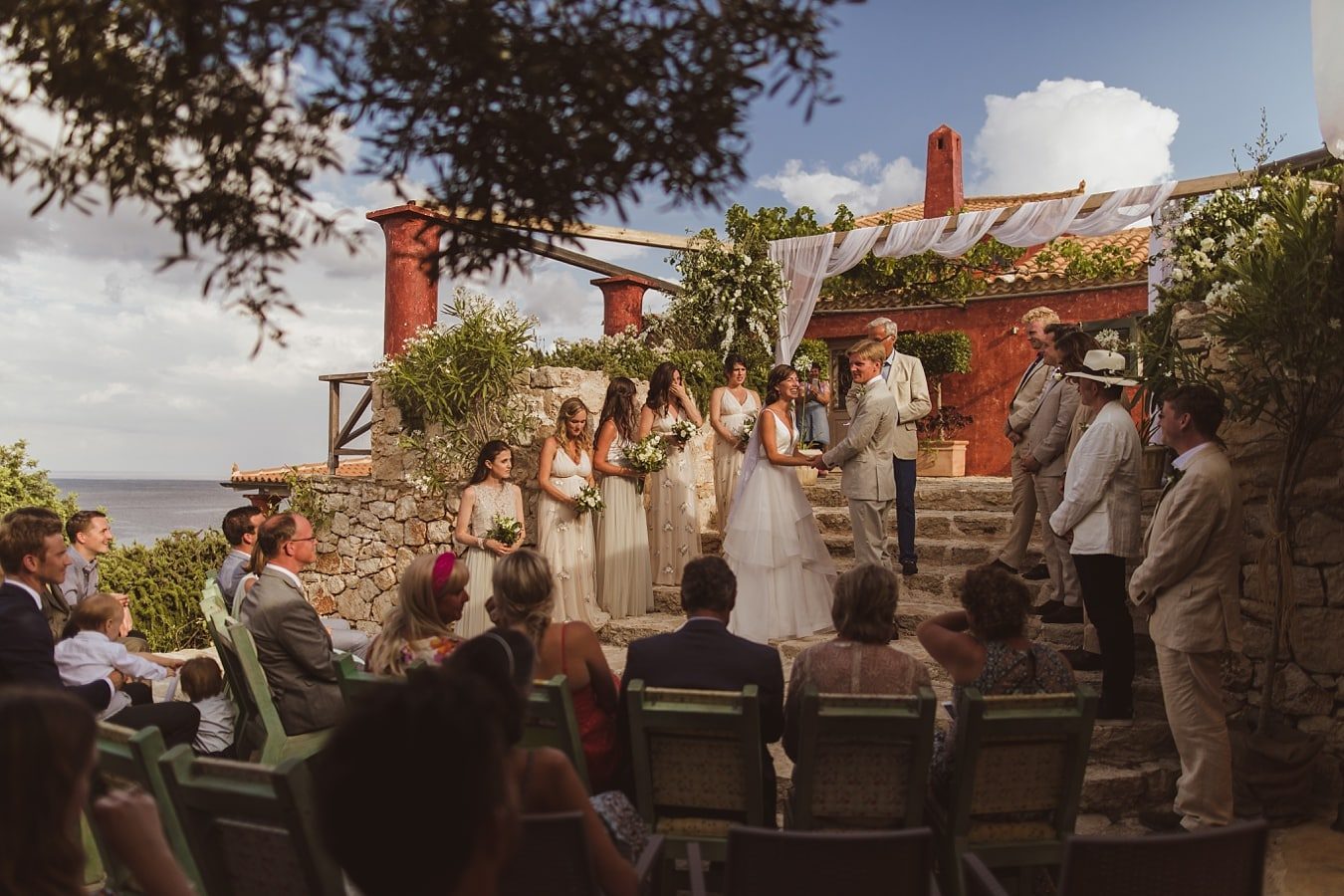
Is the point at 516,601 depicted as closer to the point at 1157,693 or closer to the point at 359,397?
the point at 1157,693

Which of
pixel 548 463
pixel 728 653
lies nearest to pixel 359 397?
pixel 548 463

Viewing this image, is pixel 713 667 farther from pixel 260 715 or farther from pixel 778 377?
pixel 778 377

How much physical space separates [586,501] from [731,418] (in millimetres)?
1341

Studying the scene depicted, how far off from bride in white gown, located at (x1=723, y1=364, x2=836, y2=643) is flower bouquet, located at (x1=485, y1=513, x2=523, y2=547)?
1.54 m

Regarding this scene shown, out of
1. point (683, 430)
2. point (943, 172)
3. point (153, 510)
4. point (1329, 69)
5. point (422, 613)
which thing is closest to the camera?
point (422, 613)

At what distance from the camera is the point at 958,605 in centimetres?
674

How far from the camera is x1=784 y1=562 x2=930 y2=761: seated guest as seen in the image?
121 inches

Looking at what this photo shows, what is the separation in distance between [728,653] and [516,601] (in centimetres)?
69

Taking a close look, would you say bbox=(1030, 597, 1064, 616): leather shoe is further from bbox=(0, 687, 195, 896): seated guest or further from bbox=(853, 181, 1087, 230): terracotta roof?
bbox=(853, 181, 1087, 230): terracotta roof

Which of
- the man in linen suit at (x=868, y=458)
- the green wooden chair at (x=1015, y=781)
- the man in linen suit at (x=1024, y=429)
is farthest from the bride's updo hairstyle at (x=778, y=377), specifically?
the green wooden chair at (x=1015, y=781)

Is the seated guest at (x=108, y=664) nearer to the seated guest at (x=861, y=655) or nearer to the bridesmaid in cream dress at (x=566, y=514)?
the seated guest at (x=861, y=655)

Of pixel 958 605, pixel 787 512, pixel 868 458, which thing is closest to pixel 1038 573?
pixel 958 605

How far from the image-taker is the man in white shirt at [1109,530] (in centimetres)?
486

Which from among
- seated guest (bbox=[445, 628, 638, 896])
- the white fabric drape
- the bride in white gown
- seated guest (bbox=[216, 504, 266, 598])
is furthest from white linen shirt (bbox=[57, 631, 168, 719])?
the white fabric drape
